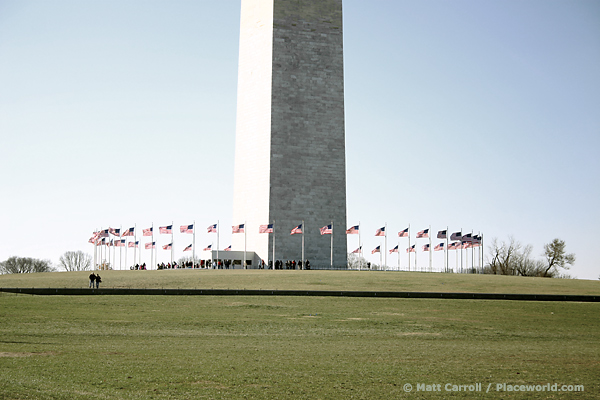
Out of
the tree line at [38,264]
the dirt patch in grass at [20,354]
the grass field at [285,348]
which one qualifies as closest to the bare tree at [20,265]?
the tree line at [38,264]

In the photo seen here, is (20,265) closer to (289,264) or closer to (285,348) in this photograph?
(289,264)

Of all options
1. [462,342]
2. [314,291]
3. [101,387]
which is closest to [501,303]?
[314,291]

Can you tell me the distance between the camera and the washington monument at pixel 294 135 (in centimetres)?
5875

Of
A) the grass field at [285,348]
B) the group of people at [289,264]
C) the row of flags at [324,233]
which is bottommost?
the grass field at [285,348]

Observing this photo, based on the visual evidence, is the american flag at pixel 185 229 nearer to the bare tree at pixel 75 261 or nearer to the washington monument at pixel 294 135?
the washington monument at pixel 294 135

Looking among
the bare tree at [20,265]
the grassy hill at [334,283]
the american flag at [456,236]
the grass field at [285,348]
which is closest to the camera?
the grass field at [285,348]

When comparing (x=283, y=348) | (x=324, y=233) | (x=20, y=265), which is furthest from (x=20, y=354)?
(x=20, y=265)

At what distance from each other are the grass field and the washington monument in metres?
31.5

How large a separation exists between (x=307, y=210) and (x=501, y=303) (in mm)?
32664

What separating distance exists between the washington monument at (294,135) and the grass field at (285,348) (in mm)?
31547

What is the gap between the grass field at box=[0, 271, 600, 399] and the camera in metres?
9.38

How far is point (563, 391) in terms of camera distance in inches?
365

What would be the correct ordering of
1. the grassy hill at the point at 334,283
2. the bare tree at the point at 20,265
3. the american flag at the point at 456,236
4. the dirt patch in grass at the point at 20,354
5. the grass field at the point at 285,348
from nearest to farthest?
1. the grass field at the point at 285,348
2. the dirt patch in grass at the point at 20,354
3. the grassy hill at the point at 334,283
4. the american flag at the point at 456,236
5. the bare tree at the point at 20,265

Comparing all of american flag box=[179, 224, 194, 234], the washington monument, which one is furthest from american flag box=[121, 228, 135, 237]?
the washington monument
